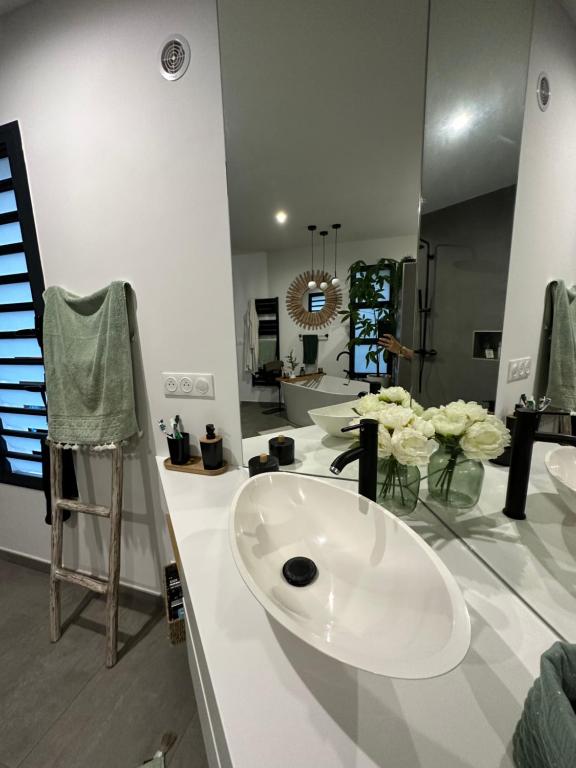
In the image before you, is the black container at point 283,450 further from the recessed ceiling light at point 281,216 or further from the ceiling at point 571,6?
the ceiling at point 571,6

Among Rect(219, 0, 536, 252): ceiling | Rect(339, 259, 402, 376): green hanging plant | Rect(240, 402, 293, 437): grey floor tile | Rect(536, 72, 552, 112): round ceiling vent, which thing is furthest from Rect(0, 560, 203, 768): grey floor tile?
Rect(536, 72, 552, 112): round ceiling vent

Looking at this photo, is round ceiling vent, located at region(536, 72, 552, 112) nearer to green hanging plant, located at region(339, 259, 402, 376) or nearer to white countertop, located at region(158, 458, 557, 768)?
green hanging plant, located at region(339, 259, 402, 376)

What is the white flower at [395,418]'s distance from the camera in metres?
0.77

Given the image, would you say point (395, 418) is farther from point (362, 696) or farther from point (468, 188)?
point (468, 188)

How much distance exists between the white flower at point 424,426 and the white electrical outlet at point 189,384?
32.7 inches

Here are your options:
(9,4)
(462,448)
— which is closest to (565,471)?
(462,448)

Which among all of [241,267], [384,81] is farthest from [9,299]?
[384,81]

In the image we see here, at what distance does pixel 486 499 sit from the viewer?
2.74 ft

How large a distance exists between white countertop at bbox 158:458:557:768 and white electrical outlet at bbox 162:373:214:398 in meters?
0.78

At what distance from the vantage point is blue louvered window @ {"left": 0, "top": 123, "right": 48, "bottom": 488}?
1.37 m

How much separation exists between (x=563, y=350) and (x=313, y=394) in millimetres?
741

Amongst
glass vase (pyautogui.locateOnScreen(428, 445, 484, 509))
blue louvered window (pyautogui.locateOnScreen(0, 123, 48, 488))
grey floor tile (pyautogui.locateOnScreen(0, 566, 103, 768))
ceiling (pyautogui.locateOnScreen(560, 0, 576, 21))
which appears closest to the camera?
ceiling (pyautogui.locateOnScreen(560, 0, 576, 21))

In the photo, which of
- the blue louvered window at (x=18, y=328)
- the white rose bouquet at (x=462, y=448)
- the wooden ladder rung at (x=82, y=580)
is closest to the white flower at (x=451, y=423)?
the white rose bouquet at (x=462, y=448)

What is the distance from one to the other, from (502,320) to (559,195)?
28 centimetres
